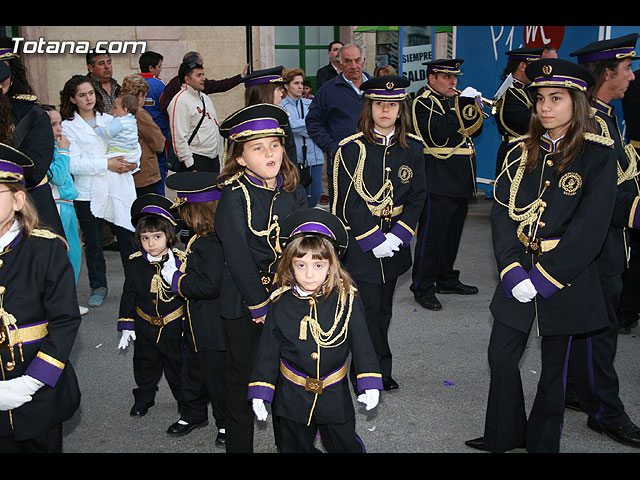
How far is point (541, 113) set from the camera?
3834 millimetres

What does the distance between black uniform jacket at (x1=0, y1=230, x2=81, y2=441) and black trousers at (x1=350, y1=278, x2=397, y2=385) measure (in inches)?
85.3

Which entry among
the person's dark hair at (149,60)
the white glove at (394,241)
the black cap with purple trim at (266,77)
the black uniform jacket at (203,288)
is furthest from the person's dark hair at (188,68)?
the black uniform jacket at (203,288)

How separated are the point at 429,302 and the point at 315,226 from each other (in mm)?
3653

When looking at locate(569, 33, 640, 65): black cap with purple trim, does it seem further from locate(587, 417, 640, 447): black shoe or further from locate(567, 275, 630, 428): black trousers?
locate(587, 417, 640, 447): black shoe

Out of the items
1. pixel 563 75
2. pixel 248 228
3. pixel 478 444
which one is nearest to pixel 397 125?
pixel 563 75

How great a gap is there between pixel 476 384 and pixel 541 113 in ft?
7.23

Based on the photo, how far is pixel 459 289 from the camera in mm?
7309

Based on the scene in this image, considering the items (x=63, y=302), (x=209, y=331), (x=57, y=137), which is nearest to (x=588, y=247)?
(x=209, y=331)

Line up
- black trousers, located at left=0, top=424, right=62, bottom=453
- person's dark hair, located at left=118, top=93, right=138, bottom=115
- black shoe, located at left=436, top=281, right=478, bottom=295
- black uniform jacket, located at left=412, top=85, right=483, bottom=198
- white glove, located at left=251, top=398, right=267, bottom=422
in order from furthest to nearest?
person's dark hair, located at left=118, top=93, right=138, bottom=115 < black shoe, located at left=436, top=281, right=478, bottom=295 < black uniform jacket, located at left=412, top=85, right=483, bottom=198 < white glove, located at left=251, top=398, right=267, bottom=422 < black trousers, located at left=0, top=424, right=62, bottom=453

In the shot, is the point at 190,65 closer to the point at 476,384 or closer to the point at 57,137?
the point at 57,137

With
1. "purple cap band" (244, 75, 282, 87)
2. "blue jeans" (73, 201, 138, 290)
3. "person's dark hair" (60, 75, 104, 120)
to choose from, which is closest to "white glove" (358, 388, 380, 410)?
"purple cap band" (244, 75, 282, 87)

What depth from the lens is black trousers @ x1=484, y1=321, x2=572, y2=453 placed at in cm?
393

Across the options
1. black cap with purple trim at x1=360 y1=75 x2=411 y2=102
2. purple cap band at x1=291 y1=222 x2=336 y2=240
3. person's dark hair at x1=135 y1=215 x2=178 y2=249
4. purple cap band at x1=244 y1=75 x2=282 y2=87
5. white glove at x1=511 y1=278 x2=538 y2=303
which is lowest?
white glove at x1=511 y1=278 x2=538 y2=303

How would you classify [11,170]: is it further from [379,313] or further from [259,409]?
[379,313]
